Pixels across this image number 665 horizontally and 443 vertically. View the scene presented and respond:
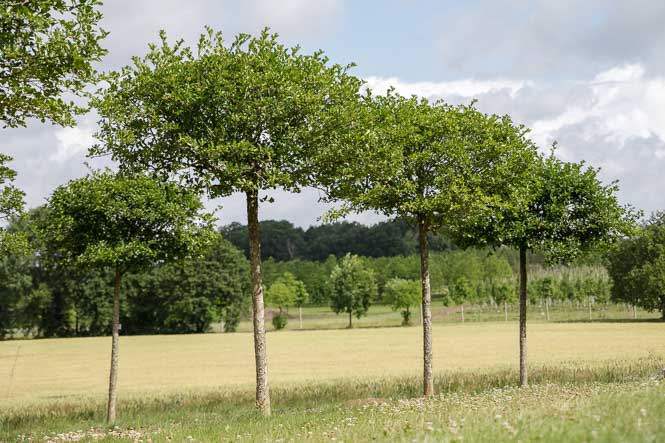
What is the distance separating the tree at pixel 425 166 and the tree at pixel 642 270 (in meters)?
61.1

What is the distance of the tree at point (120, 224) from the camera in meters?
18.1

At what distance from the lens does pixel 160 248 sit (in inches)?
739

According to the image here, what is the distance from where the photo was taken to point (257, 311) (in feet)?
54.5

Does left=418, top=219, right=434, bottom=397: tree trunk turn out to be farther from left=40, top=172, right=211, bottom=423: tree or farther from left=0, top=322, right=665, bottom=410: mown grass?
left=0, top=322, right=665, bottom=410: mown grass

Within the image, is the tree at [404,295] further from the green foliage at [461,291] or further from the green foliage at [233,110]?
the green foliage at [233,110]

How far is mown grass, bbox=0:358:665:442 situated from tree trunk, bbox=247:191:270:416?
577 millimetres

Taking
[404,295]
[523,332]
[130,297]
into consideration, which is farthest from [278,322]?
[523,332]

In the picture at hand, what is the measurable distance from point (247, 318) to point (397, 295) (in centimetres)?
2562

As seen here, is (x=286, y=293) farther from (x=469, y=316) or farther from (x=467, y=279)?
(x=467, y=279)

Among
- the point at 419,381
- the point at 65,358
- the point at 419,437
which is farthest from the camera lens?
the point at 65,358

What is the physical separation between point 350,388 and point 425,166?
9.21 m

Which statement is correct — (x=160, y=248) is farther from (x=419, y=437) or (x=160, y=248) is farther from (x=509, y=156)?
(x=419, y=437)

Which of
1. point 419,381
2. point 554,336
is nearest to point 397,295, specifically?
point 554,336

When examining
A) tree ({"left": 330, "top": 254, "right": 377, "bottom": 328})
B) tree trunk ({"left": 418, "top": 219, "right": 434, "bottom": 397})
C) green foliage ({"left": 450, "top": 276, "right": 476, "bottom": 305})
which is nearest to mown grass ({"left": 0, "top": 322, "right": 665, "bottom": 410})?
tree trunk ({"left": 418, "top": 219, "right": 434, "bottom": 397})
